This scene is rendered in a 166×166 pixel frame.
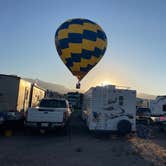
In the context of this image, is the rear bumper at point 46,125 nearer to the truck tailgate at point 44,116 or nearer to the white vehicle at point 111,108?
the truck tailgate at point 44,116

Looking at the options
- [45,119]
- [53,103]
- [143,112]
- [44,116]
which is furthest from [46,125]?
[143,112]

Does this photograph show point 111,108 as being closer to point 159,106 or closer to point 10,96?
point 10,96

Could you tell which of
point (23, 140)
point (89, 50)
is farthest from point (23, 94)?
point (89, 50)

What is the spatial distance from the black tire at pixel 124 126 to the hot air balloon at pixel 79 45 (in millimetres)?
6307

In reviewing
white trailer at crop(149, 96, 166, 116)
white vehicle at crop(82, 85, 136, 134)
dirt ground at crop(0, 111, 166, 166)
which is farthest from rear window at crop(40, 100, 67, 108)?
white trailer at crop(149, 96, 166, 116)

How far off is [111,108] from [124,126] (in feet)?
4.06

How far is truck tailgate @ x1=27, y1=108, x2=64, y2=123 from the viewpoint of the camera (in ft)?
47.0

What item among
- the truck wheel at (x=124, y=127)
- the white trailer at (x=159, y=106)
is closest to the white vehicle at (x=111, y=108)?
the truck wheel at (x=124, y=127)

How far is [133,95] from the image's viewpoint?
15.3 m

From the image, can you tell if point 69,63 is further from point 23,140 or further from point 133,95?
point 23,140

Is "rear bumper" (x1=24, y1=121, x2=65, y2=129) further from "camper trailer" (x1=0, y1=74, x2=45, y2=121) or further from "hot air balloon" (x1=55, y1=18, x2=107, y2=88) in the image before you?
"hot air balloon" (x1=55, y1=18, x2=107, y2=88)

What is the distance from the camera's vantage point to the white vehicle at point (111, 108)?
15.0 meters

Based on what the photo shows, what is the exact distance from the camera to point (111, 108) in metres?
15.1

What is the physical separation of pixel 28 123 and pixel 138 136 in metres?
6.61
